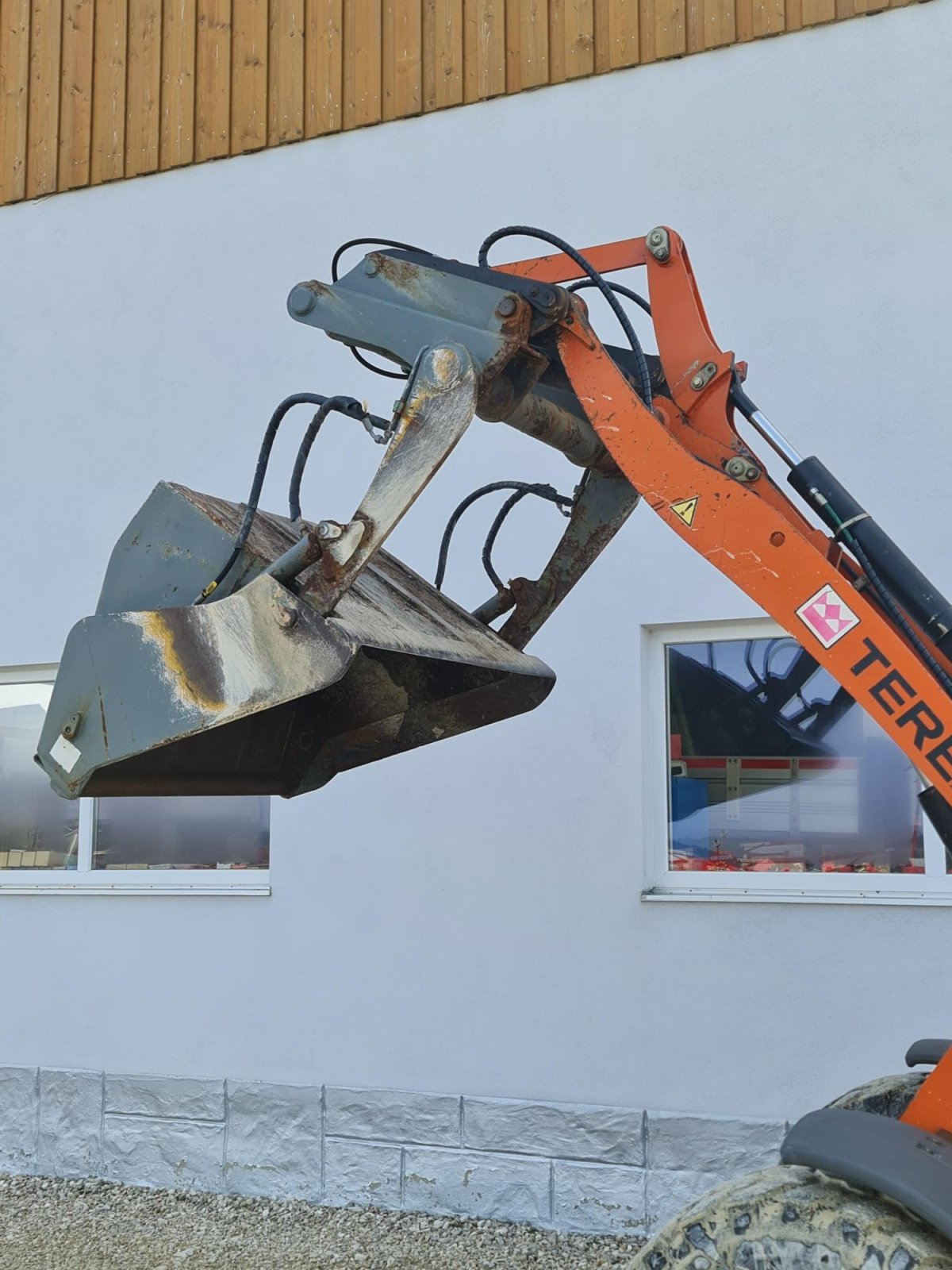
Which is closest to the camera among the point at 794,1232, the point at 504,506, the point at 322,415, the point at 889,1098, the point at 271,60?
the point at 794,1232

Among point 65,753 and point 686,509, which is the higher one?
point 686,509

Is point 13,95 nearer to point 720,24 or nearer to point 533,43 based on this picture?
point 533,43

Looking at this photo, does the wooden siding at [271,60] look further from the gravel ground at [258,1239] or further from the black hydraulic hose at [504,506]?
the gravel ground at [258,1239]

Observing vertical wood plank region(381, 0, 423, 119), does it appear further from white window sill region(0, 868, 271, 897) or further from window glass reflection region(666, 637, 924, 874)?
white window sill region(0, 868, 271, 897)

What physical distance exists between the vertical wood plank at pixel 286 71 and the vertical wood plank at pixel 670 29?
1751mm

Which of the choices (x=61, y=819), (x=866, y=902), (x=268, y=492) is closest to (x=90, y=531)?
(x=268, y=492)

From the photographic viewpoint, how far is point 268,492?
6508mm

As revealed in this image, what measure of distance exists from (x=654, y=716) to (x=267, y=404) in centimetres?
234

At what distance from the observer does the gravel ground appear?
→ 5.32m

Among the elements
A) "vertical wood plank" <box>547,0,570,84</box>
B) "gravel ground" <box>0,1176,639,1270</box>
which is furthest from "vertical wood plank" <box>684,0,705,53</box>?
"gravel ground" <box>0,1176,639,1270</box>

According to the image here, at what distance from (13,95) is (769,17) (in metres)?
4.00

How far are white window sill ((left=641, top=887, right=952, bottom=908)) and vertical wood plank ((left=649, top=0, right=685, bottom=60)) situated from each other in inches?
135

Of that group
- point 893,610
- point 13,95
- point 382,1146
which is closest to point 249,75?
point 13,95

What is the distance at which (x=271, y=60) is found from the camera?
6727mm
